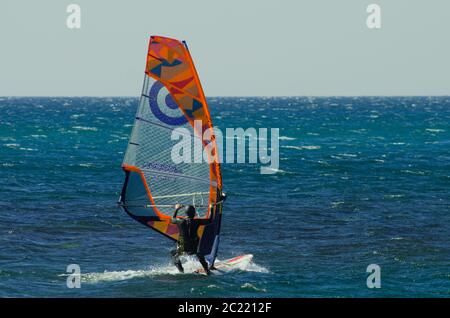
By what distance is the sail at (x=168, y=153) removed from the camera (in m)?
24.8

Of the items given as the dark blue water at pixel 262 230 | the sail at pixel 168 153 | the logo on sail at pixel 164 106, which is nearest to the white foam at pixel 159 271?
the dark blue water at pixel 262 230

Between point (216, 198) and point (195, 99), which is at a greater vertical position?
point (195, 99)

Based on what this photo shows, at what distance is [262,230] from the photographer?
114 ft

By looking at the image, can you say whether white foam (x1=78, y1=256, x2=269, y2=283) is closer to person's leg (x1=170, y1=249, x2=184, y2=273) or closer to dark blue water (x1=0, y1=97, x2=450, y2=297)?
dark blue water (x1=0, y1=97, x2=450, y2=297)

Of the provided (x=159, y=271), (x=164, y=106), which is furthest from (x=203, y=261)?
(x=164, y=106)

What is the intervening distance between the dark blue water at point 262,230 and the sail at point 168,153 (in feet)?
6.95

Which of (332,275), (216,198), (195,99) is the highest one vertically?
(195,99)

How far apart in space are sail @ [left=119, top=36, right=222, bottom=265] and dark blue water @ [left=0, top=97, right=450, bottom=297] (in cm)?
212

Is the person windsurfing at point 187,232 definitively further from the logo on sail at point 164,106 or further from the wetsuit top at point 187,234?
the logo on sail at point 164,106

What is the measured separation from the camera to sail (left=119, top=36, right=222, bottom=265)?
24.8 metres

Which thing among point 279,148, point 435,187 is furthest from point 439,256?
point 279,148

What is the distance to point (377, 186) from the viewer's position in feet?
158
